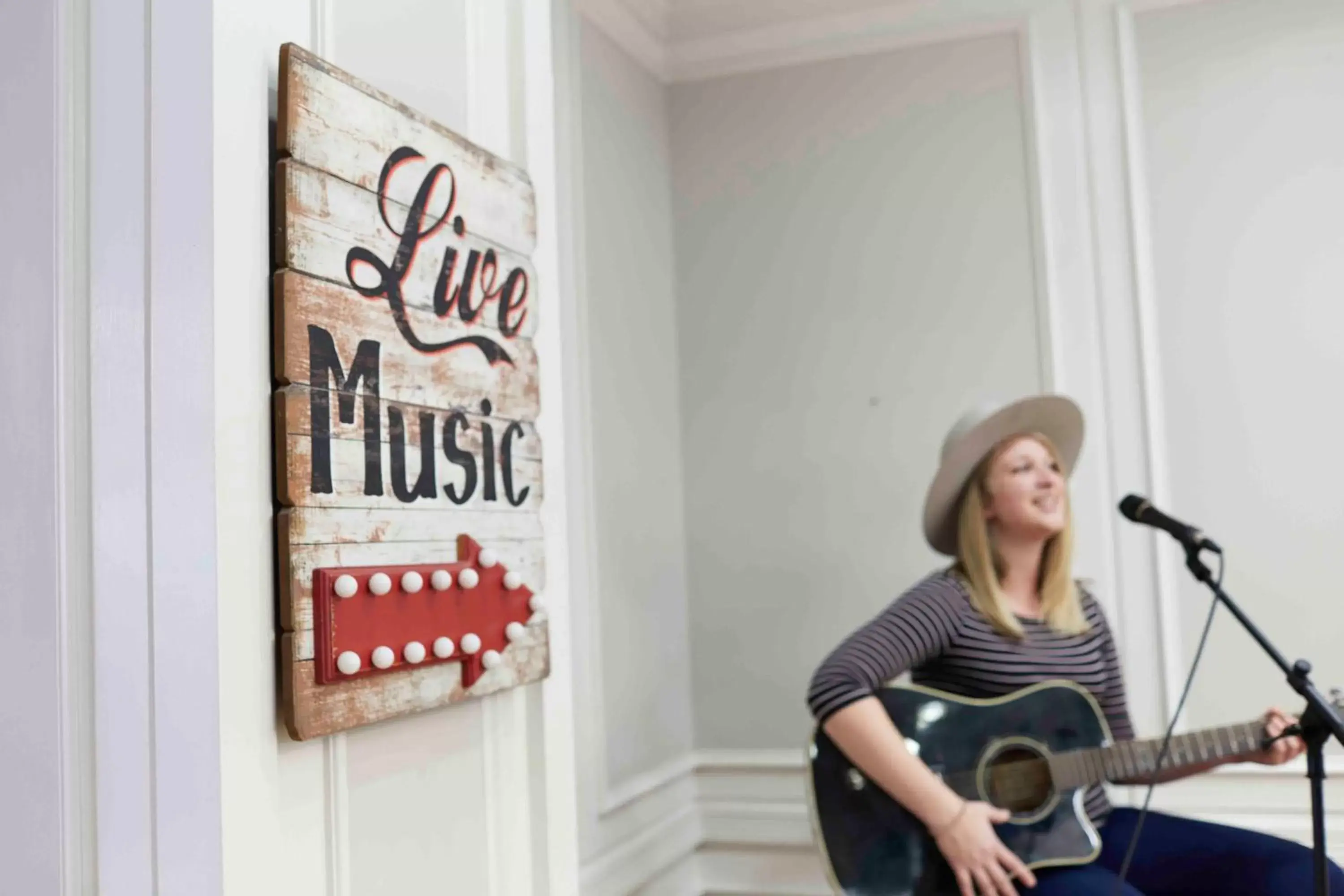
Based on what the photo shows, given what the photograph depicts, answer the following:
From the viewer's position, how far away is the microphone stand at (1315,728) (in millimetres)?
1595

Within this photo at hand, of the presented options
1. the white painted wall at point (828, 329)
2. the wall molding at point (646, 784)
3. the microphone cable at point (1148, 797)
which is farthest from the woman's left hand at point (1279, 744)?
the wall molding at point (646, 784)

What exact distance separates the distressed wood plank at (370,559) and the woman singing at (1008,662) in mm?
815

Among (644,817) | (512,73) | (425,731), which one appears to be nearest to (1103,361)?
(644,817)

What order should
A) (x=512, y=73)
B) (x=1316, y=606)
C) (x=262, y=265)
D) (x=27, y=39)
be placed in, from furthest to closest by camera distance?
(x=1316, y=606), (x=512, y=73), (x=262, y=265), (x=27, y=39)

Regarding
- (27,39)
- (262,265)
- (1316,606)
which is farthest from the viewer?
(1316,606)

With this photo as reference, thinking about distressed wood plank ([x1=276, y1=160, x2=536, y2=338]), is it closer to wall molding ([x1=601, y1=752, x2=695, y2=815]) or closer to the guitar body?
the guitar body

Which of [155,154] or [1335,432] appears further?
[1335,432]

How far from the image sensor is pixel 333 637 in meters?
1.09

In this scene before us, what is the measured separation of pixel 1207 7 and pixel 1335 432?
1.01m

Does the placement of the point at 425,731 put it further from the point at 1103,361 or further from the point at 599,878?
the point at 1103,361

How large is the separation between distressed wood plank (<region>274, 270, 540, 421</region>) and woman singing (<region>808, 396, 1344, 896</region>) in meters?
0.91

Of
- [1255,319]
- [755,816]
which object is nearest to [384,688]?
[755,816]

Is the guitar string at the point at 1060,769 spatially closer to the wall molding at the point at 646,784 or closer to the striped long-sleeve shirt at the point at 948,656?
the striped long-sleeve shirt at the point at 948,656

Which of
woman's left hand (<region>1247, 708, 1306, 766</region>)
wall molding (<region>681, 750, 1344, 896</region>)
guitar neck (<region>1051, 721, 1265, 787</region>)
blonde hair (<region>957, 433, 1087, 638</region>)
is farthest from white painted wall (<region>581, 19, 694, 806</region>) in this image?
woman's left hand (<region>1247, 708, 1306, 766</region>)
